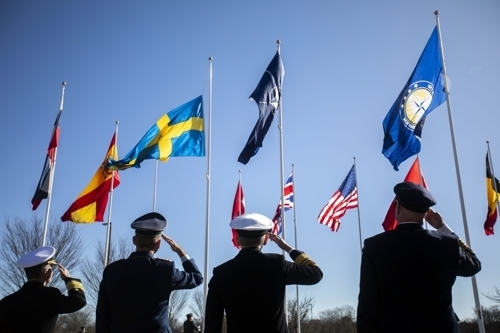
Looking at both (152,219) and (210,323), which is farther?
(152,219)

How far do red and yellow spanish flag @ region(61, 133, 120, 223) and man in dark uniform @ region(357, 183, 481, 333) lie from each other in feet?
41.7

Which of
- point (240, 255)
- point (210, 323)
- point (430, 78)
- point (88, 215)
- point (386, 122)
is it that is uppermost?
point (430, 78)

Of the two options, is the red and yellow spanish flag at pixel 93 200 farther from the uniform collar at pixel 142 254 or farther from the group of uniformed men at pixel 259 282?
the uniform collar at pixel 142 254

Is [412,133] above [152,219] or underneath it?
above

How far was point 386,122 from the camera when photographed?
11273mm

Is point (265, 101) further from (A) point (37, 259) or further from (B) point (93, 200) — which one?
(A) point (37, 259)

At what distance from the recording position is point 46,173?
1426 centimetres

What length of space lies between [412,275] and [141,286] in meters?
2.51

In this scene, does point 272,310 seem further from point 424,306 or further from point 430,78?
point 430,78

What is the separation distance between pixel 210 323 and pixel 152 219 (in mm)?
1280

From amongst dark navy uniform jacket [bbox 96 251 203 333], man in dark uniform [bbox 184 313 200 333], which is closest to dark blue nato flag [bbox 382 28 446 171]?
dark navy uniform jacket [bbox 96 251 203 333]

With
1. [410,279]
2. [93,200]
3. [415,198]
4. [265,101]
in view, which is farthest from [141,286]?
[93,200]

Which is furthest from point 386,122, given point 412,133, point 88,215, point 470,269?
point 88,215

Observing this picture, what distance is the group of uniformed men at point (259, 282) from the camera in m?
3.87
